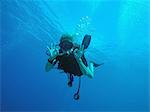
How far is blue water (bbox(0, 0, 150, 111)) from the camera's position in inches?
641

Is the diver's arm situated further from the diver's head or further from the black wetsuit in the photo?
the diver's head

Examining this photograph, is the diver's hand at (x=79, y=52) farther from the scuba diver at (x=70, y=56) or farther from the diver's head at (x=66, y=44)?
the diver's head at (x=66, y=44)

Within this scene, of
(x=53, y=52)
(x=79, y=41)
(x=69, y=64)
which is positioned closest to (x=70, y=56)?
(x=69, y=64)

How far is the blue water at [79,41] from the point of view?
16281 millimetres

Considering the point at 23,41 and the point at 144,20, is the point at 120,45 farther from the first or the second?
the point at 23,41

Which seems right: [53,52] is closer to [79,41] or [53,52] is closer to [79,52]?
[79,52]

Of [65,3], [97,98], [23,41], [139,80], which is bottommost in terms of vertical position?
[65,3]

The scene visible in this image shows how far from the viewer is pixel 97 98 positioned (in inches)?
2192

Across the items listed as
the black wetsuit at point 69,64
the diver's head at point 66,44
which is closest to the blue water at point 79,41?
the diver's head at point 66,44

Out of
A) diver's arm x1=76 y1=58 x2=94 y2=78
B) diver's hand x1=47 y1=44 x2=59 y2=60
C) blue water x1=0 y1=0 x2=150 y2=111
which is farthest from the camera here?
blue water x1=0 y1=0 x2=150 y2=111

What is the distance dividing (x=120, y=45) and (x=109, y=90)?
26485mm

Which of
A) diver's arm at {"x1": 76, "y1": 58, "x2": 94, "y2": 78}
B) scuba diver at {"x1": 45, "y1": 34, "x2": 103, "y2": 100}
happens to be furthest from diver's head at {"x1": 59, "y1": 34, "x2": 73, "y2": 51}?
diver's arm at {"x1": 76, "y1": 58, "x2": 94, "y2": 78}

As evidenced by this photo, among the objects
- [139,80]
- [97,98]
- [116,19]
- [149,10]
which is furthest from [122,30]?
[97,98]

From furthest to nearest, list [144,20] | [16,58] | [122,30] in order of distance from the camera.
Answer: [16,58]
[122,30]
[144,20]
